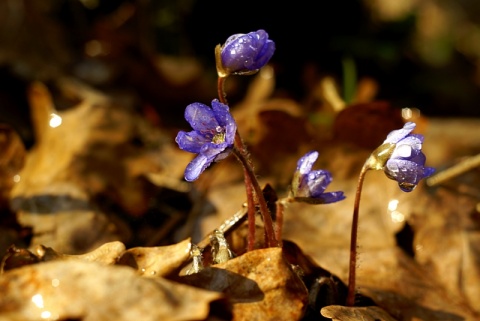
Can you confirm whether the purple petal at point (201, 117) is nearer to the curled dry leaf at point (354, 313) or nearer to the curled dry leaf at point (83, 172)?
the curled dry leaf at point (354, 313)

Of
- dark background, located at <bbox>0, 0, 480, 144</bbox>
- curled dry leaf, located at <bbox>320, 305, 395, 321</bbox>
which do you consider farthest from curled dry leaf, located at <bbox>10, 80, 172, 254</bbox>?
curled dry leaf, located at <bbox>320, 305, 395, 321</bbox>

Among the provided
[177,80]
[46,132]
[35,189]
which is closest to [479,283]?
[35,189]

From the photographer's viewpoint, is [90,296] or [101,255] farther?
[101,255]

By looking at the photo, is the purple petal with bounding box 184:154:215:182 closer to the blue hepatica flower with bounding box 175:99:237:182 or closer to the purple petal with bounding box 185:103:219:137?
the blue hepatica flower with bounding box 175:99:237:182

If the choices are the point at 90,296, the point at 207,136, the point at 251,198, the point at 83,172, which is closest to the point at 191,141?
the point at 207,136

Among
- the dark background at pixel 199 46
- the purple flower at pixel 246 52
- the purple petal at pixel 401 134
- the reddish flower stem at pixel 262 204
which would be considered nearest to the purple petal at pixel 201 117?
the reddish flower stem at pixel 262 204

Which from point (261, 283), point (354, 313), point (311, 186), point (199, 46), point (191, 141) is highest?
point (199, 46)

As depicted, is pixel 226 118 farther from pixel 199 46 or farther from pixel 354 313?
pixel 199 46
